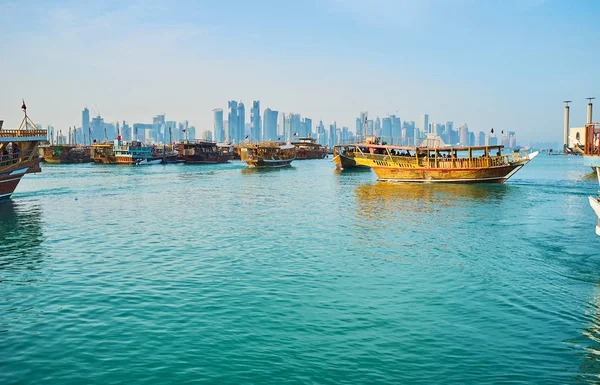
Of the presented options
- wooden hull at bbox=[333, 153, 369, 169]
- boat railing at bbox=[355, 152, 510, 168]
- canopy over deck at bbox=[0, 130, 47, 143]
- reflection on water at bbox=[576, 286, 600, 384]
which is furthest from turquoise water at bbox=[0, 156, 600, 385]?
wooden hull at bbox=[333, 153, 369, 169]

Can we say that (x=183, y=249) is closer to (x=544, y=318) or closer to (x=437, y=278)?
(x=437, y=278)

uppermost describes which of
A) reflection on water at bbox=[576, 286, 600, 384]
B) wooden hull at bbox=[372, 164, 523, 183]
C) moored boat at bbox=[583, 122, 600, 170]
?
moored boat at bbox=[583, 122, 600, 170]

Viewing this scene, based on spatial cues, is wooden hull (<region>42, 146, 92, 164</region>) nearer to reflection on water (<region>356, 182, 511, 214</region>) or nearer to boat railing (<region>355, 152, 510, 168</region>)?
boat railing (<region>355, 152, 510, 168</region>)

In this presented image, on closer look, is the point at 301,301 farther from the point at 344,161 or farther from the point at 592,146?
the point at 344,161

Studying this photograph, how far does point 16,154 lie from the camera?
35.7m

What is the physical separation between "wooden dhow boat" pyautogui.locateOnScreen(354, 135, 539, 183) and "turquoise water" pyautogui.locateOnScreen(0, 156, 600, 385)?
66.9ft

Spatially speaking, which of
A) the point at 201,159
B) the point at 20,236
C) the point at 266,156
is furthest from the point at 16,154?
the point at 201,159

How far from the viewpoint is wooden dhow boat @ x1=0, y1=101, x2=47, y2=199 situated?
34469 millimetres

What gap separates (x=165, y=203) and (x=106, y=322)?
2509cm

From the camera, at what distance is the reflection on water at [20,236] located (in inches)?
680

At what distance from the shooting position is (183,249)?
18797 millimetres

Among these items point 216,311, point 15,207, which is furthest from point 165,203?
point 216,311

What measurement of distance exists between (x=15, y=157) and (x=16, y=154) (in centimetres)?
25

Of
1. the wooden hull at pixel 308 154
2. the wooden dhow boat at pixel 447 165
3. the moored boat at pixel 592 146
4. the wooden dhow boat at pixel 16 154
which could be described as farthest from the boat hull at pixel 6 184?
the wooden hull at pixel 308 154
